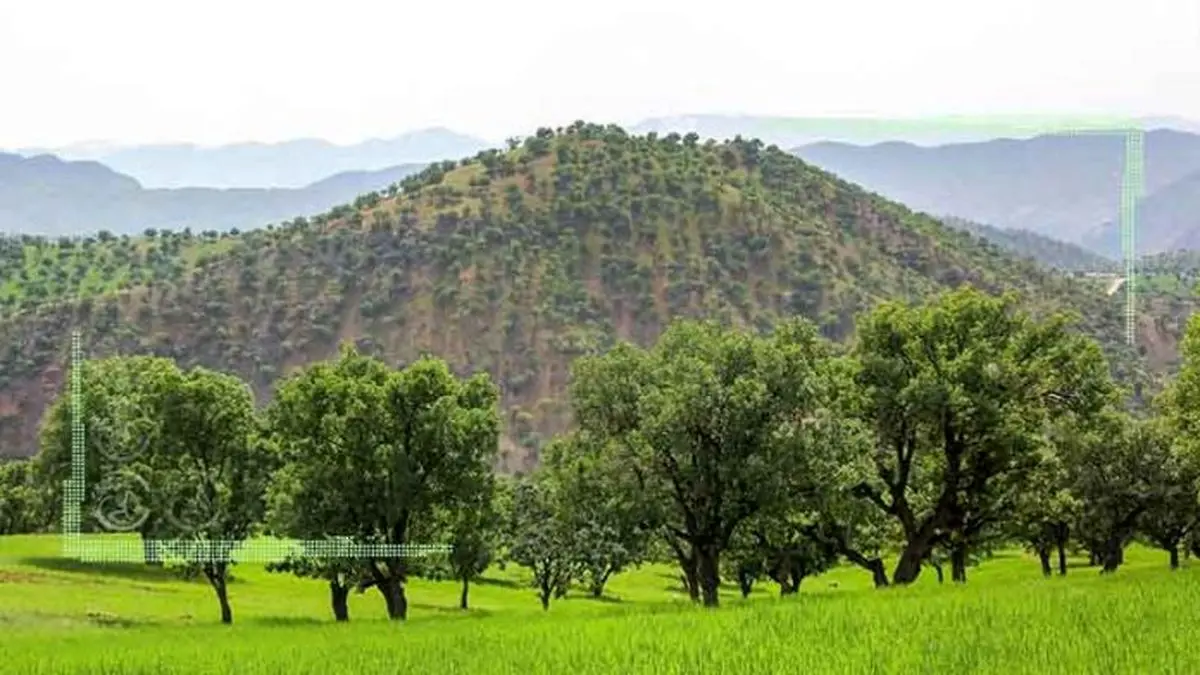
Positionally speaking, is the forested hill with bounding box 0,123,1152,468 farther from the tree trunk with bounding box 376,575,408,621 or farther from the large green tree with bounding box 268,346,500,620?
the large green tree with bounding box 268,346,500,620

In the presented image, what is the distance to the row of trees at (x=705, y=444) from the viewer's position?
36.5 meters

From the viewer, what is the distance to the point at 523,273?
17275cm

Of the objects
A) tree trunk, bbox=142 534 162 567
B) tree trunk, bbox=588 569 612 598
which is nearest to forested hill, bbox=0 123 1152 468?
tree trunk, bbox=588 569 612 598

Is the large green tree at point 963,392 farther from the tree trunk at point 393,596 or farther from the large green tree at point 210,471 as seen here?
the large green tree at point 210,471

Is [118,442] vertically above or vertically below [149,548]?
above

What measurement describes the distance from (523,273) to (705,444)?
13752 cm

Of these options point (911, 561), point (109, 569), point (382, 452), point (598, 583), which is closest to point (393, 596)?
point (382, 452)

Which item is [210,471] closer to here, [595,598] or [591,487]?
[591,487]

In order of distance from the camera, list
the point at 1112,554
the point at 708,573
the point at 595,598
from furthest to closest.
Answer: the point at 595,598, the point at 1112,554, the point at 708,573

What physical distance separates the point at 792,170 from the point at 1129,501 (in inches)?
5880

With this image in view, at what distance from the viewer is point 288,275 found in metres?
172

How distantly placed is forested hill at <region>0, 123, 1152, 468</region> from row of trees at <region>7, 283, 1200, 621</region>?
10487 centimetres

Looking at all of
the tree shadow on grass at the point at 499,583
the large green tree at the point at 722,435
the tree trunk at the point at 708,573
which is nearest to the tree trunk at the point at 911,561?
the large green tree at the point at 722,435

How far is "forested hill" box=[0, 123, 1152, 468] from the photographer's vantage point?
157625 millimetres
